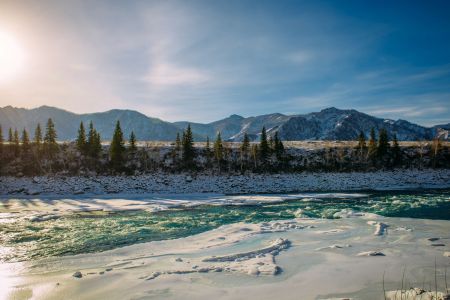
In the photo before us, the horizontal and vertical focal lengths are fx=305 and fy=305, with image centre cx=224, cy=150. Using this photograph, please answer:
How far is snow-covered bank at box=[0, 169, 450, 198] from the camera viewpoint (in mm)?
54812

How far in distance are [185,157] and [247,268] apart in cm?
6321

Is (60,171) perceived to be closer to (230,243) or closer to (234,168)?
(234,168)

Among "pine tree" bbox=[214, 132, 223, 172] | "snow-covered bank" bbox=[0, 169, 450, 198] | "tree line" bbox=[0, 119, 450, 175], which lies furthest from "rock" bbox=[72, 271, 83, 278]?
"pine tree" bbox=[214, 132, 223, 172]

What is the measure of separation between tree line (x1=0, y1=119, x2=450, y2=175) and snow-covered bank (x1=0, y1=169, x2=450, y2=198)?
18.7 feet

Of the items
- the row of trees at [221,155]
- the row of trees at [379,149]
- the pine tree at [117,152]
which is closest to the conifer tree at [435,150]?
the row of trees at [379,149]

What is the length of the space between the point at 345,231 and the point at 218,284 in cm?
1218

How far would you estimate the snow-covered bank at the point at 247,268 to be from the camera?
10.1 m

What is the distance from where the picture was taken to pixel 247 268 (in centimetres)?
1231

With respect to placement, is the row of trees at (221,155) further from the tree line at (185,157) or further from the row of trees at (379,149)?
the row of trees at (379,149)

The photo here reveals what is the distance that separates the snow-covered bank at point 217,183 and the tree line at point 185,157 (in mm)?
5697

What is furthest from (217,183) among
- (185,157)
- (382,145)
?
(382,145)

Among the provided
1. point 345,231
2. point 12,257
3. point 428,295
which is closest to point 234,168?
point 345,231

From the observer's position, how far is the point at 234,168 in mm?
73875

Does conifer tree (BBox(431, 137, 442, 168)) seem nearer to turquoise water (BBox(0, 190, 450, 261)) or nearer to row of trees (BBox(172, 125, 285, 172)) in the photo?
row of trees (BBox(172, 125, 285, 172))
